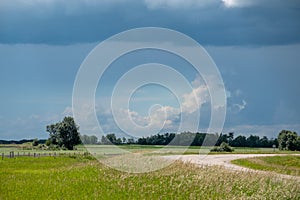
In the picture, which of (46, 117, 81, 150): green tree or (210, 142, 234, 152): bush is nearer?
(210, 142, 234, 152): bush

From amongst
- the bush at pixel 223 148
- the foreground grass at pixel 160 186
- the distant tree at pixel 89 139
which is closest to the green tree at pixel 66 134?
the bush at pixel 223 148

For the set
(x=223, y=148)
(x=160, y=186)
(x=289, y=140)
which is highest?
(x=289, y=140)

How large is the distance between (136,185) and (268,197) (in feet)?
19.8

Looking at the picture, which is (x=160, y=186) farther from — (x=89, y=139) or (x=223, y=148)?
(x=223, y=148)

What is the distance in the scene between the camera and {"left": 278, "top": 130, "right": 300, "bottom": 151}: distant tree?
94.4 m

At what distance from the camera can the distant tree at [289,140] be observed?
9439cm

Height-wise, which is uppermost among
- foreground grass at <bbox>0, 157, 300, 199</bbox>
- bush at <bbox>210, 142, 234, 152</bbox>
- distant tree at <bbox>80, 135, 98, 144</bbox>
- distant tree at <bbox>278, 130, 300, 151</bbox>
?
distant tree at <bbox>278, 130, 300, 151</bbox>

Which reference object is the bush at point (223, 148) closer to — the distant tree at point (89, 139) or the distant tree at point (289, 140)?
the distant tree at point (289, 140)

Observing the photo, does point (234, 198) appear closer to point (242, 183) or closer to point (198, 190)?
point (198, 190)

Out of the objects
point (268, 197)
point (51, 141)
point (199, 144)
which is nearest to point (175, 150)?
point (199, 144)

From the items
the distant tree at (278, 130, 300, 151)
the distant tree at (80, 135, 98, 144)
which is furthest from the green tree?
the distant tree at (80, 135, 98, 144)

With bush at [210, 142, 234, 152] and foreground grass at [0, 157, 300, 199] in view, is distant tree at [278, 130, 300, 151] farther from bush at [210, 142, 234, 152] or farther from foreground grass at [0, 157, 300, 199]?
foreground grass at [0, 157, 300, 199]

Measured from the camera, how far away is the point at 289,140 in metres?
94.9

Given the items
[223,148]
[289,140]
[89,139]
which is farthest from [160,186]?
[289,140]
